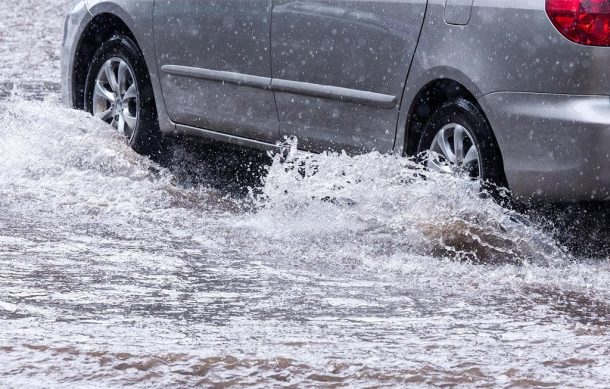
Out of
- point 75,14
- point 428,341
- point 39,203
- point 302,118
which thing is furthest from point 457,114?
point 75,14

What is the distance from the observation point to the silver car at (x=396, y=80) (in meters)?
5.23

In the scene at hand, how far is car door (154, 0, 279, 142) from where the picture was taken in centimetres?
666

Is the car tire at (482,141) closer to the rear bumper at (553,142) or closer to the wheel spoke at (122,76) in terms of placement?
the rear bumper at (553,142)

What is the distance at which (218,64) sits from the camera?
6.95m

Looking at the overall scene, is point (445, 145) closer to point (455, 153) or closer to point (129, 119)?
point (455, 153)

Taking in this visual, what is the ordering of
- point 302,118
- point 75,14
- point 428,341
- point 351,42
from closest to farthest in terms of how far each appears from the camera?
point 428,341, point 351,42, point 302,118, point 75,14

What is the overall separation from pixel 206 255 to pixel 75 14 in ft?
10.5

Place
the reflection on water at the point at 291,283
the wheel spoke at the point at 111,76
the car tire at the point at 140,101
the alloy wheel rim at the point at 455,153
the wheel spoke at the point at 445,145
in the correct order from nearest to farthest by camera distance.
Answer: the reflection on water at the point at 291,283
the alloy wheel rim at the point at 455,153
the wheel spoke at the point at 445,145
the car tire at the point at 140,101
the wheel spoke at the point at 111,76

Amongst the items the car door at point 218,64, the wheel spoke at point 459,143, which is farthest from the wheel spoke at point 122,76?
the wheel spoke at point 459,143

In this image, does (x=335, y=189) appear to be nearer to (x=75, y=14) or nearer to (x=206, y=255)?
(x=206, y=255)

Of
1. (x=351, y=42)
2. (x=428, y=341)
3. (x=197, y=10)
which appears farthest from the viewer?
(x=197, y=10)

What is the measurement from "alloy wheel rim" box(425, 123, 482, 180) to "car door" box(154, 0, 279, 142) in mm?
1112

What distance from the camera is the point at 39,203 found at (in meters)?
6.74

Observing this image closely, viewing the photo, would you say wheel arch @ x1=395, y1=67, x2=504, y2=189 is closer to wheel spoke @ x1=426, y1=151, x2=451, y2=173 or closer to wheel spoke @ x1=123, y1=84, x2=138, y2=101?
wheel spoke @ x1=426, y1=151, x2=451, y2=173
